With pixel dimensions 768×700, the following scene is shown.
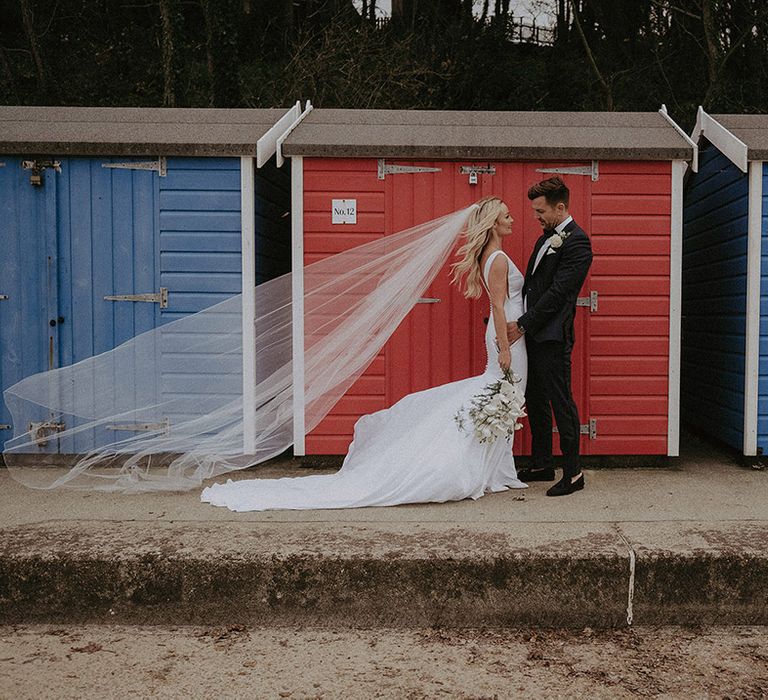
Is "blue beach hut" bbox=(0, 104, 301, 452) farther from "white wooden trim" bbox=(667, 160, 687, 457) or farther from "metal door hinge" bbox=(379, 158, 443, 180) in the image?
"white wooden trim" bbox=(667, 160, 687, 457)

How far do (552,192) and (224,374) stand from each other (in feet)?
8.56

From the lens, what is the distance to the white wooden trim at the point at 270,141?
5.31 metres

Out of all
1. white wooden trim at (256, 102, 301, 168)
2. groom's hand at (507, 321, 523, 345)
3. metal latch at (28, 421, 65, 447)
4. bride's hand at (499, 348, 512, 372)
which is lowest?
metal latch at (28, 421, 65, 447)

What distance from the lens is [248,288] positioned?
5.41 m

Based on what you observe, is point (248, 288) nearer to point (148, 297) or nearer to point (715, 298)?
point (148, 297)

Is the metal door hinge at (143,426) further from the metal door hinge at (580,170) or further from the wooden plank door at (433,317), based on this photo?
the metal door hinge at (580,170)

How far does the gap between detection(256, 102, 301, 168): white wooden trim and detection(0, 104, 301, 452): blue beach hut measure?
0.9 inches

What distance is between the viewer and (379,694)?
9.25ft

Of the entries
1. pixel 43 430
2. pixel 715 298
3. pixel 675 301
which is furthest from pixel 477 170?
pixel 43 430

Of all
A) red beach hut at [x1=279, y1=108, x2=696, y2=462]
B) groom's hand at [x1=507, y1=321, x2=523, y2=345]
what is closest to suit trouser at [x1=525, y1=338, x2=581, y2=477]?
groom's hand at [x1=507, y1=321, x2=523, y2=345]

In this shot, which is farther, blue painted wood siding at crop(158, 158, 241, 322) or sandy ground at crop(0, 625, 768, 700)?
blue painted wood siding at crop(158, 158, 241, 322)

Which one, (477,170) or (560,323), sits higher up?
(477,170)

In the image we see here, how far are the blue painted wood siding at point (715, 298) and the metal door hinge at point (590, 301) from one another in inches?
43.5

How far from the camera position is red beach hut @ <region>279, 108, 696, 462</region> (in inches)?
210
